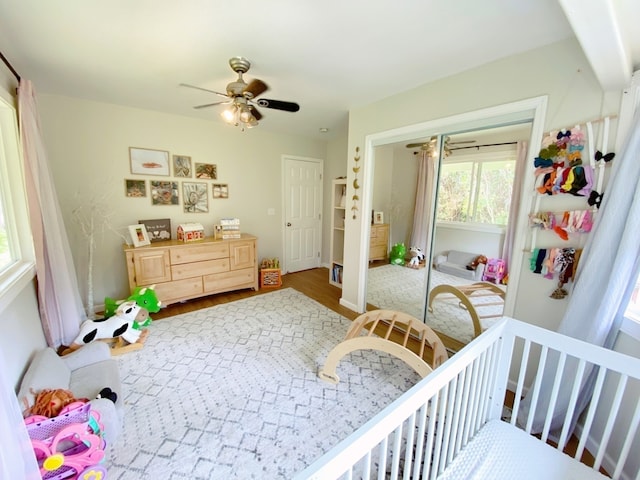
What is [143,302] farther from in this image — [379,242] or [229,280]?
[379,242]

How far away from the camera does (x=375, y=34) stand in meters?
1.61

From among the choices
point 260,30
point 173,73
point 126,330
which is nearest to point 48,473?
point 126,330

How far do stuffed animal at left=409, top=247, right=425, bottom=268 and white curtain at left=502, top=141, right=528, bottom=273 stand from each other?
28.0 inches

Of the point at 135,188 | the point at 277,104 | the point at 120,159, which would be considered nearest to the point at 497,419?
the point at 277,104

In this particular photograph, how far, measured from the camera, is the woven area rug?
1434mm

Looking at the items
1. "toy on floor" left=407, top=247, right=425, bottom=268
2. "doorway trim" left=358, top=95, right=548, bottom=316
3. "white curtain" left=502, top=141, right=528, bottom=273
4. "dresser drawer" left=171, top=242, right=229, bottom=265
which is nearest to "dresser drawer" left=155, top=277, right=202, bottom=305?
"dresser drawer" left=171, top=242, right=229, bottom=265

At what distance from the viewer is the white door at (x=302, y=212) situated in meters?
4.52

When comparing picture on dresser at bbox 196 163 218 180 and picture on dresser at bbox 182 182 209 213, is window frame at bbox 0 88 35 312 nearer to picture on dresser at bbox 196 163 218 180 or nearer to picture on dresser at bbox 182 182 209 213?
picture on dresser at bbox 182 182 209 213

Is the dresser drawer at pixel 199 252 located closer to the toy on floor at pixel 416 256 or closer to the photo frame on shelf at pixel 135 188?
the photo frame on shelf at pixel 135 188

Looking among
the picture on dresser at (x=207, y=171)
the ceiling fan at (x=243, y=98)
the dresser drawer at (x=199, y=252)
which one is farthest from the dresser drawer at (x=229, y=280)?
the ceiling fan at (x=243, y=98)

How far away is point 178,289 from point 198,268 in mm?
336

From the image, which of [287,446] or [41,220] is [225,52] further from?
[287,446]

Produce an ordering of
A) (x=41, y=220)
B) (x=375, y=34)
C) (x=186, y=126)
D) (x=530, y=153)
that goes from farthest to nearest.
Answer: (x=186, y=126) < (x=41, y=220) < (x=530, y=153) < (x=375, y=34)

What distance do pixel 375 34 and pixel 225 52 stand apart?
104 cm
